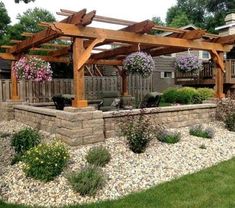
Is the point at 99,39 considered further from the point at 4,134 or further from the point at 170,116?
the point at 4,134

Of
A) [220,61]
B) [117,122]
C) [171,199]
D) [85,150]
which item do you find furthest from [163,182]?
[220,61]

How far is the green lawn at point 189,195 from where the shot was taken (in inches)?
177

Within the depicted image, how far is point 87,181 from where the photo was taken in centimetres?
486

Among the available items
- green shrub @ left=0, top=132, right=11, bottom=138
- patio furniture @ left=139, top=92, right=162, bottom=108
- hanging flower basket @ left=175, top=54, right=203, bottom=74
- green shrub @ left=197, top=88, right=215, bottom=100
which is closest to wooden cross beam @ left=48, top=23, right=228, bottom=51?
hanging flower basket @ left=175, top=54, right=203, bottom=74

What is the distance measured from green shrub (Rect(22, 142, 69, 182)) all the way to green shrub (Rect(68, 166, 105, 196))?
1.65 ft

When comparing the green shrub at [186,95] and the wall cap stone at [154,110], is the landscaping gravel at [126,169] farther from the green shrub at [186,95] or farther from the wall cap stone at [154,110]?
the green shrub at [186,95]

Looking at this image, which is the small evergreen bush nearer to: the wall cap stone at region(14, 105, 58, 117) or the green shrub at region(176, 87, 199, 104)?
the green shrub at region(176, 87, 199, 104)

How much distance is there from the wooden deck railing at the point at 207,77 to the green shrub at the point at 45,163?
35.4 feet

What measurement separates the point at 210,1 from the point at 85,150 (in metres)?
36.1

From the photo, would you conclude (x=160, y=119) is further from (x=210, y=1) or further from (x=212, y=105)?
(x=210, y=1)

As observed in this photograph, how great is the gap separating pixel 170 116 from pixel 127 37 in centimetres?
254

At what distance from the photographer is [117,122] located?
304 inches

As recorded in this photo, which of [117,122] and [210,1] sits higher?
[210,1]

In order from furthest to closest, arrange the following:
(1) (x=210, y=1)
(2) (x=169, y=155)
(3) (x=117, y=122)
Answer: (1) (x=210, y=1) → (3) (x=117, y=122) → (2) (x=169, y=155)
